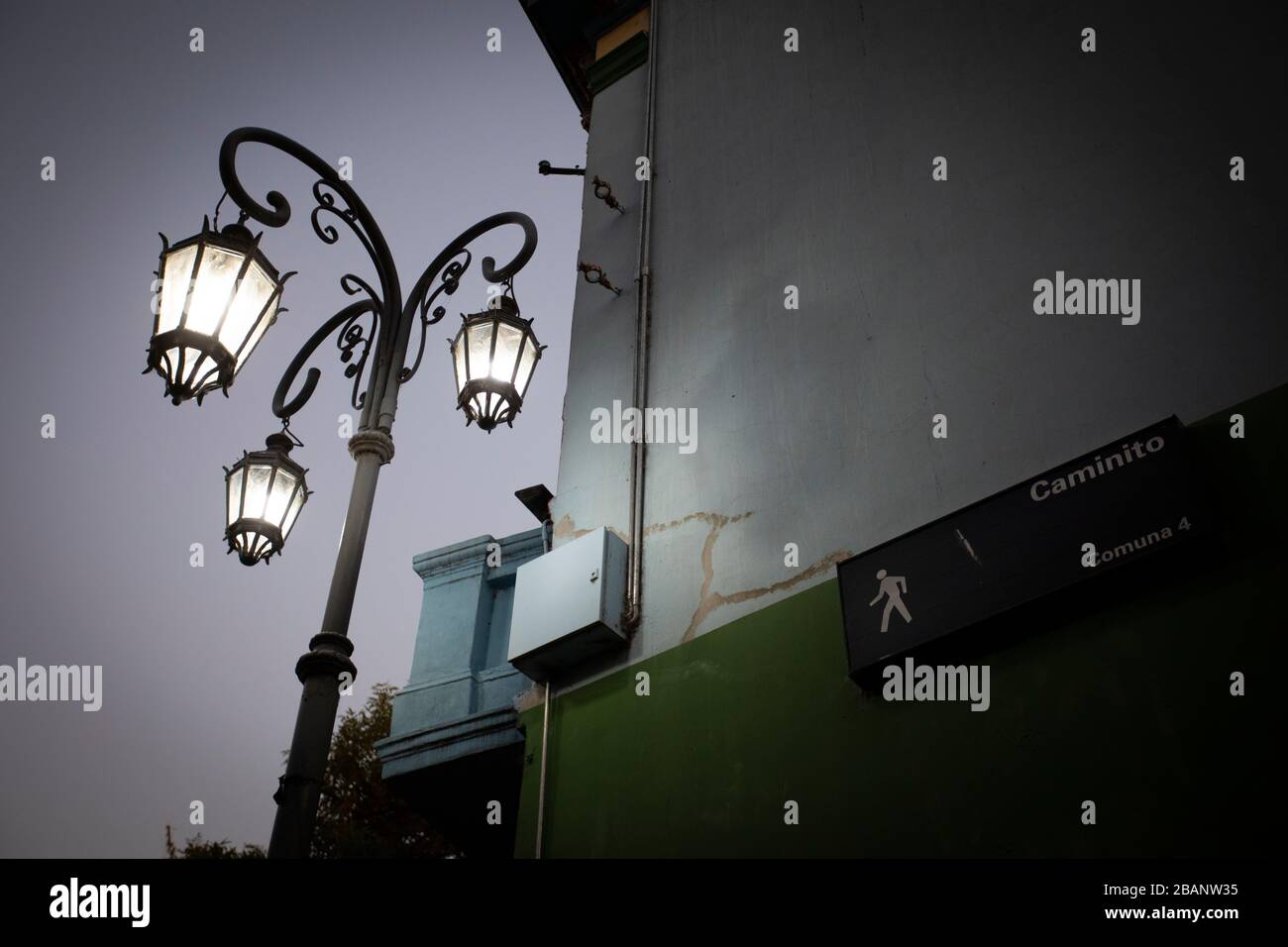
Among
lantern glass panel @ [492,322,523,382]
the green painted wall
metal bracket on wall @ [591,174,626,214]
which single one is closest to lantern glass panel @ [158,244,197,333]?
lantern glass panel @ [492,322,523,382]

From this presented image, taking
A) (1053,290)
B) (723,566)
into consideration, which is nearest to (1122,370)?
(1053,290)

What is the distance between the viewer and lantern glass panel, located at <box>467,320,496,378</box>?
245 inches

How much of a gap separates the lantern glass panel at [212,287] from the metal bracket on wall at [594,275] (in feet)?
11.0

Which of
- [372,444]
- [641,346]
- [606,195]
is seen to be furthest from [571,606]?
[606,195]

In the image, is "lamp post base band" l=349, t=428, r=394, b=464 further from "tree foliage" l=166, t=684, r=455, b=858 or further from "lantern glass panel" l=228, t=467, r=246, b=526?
"tree foliage" l=166, t=684, r=455, b=858

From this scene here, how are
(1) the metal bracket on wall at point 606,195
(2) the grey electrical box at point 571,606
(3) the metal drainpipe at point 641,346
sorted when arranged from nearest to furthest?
(2) the grey electrical box at point 571,606, (3) the metal drainpipe at point 641,346, (1) the metal bracket on wall at point 606,195

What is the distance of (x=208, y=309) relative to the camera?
16.6 feet

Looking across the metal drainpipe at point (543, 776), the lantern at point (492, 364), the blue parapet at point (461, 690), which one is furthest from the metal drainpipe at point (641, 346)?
the blue parapet at point (461, 690)

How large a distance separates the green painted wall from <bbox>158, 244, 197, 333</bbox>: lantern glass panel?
10.3ft

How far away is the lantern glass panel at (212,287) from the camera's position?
5.02 meters

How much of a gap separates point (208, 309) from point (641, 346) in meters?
3.24

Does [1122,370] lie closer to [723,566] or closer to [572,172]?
[723,566]

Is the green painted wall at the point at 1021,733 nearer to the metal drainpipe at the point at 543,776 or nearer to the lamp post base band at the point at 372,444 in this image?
the metal drainpipe at the point at 543,776

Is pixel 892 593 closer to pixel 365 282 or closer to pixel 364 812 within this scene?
pixel 365 282
